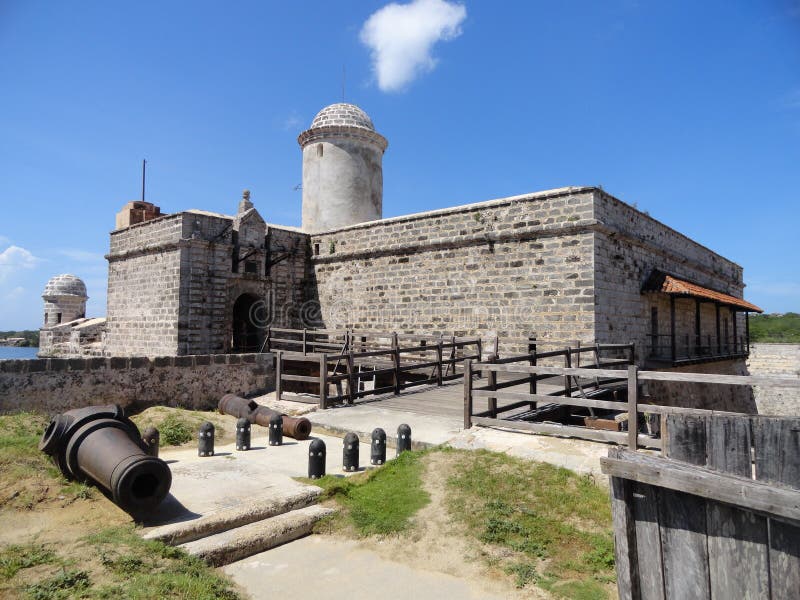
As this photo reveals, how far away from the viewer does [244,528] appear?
4328mm

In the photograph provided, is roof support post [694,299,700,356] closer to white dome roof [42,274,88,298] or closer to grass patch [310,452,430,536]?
grass patch [310,452,430,536]

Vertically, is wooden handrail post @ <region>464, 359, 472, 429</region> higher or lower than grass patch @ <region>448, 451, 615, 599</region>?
higher

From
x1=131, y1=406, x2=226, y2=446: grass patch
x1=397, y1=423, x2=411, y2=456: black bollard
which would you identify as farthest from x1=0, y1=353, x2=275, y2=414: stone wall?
x1=397, y1=423, x2=411, y2=456: black bollard

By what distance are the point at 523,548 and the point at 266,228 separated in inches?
569

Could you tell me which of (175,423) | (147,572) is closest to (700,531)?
(147,572)

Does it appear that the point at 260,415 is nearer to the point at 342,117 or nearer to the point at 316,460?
the point at 316,460

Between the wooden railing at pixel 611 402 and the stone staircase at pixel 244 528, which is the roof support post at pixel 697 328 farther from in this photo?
the stone staircase at pixel 244 528

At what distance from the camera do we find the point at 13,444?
5.57 m

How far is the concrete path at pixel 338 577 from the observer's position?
3543 mm

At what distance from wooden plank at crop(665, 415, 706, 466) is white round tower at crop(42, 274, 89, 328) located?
93.3 feet

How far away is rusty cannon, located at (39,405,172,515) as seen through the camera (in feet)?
13.7

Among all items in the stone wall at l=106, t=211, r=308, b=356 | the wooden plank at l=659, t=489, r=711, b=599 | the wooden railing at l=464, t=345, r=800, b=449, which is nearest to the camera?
the wooden plank at l=659, t=489, r=711, b=599

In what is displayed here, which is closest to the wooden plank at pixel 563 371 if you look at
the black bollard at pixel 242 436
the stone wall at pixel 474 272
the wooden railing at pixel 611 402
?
the wooden railing at pixel 611 402

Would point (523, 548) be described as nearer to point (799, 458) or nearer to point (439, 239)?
point (799, 458)
